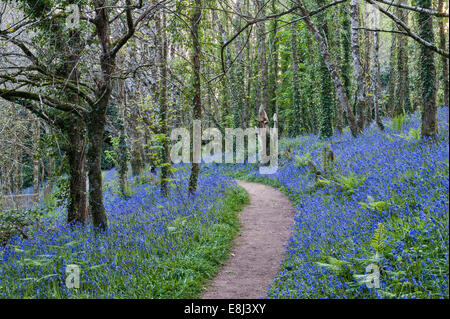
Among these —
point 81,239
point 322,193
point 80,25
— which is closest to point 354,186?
point 322,193

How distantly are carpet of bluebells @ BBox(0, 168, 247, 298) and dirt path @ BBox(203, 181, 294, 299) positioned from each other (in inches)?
11.4

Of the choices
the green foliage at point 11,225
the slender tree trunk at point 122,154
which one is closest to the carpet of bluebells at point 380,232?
the green foliage at point 11,225

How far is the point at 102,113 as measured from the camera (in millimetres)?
6773

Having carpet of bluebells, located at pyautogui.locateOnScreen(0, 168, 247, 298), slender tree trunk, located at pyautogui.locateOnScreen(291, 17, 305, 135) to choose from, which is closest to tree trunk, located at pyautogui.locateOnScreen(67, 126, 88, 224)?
carpet of bluebells, located at pyautogui.locateOnScreen(0, 168, 247, 298)

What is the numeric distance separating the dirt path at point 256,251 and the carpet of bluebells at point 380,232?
446mm

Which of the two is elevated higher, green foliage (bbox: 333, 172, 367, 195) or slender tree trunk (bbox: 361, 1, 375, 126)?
slender tree trunk (bbox: 361, 1, 375, 126)

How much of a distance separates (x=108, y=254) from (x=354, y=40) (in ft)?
40.5

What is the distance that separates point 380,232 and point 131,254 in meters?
4.34

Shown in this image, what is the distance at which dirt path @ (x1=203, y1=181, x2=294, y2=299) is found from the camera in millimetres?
5238

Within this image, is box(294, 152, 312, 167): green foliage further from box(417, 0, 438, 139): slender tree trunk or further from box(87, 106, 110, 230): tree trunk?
box(87, 106, 110, 230): tree trunk

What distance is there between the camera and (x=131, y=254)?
5.71 meters

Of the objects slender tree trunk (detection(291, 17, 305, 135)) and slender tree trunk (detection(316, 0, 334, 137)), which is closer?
slender tree trunk (detection(316, 0, 334, 137))

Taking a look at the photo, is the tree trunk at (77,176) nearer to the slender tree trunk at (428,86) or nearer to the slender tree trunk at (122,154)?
the slender tree trunk at (122,154)

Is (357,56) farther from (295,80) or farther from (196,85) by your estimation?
(295,80)
